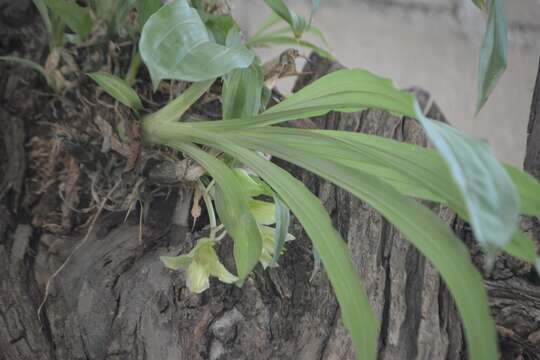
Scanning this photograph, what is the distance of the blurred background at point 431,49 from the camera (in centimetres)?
160

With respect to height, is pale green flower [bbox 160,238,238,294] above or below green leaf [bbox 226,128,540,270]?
below

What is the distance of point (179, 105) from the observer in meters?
0.72

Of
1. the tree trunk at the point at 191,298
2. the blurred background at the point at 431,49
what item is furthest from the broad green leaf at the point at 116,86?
the blurred background at the point at 431,49

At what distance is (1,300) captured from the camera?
76 cm

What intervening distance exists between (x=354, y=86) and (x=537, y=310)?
1.23 feet

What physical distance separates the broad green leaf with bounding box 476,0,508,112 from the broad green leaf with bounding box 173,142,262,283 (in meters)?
0.27

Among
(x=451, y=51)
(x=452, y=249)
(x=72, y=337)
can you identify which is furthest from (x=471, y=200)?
(x=451, y=51)

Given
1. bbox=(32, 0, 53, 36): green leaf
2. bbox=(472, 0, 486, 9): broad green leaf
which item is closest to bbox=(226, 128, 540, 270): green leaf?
bbox=(472, 0, 486, 9): broad green leaf

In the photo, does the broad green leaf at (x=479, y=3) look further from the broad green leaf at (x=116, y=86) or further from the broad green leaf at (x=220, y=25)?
the broad green leaf at (x=116, y=86)

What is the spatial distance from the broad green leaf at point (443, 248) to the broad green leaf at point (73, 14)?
0.44 m

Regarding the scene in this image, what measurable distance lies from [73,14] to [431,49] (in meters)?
1.15

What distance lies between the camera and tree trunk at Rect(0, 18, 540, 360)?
0.73m

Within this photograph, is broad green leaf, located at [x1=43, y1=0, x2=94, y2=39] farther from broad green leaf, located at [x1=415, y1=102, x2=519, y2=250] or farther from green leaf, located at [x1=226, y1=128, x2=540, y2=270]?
broad green leaf, located at [x1=415, y1=102, x2=519, y2=250]

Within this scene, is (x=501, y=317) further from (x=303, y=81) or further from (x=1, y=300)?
(x=1, y=300)
